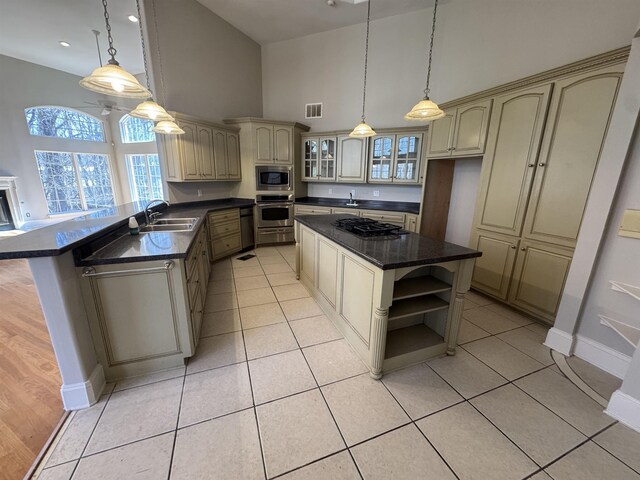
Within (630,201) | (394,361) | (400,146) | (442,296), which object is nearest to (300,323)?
(394,361)

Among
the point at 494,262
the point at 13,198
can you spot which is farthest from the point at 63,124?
the point at 494,262

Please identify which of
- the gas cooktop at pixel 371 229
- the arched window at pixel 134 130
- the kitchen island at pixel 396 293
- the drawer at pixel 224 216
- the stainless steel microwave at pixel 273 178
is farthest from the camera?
the arched window at pixel 134 130

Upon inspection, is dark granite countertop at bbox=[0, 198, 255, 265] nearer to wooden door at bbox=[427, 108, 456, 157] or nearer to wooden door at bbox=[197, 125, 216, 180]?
wooden door at bbox=[197, 125, 216, 180]

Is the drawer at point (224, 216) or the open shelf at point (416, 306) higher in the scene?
the drawer at point (224, 216)

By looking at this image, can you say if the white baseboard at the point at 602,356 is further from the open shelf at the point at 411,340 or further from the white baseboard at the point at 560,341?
the open shelf at the point at 411,340

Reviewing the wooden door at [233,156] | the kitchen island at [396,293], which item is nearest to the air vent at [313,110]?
the wooden door at [233,156]

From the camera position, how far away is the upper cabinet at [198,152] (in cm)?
379

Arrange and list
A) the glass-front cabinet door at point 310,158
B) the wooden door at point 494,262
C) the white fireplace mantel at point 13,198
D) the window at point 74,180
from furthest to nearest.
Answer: the window at point 74,180 < the white fireplace mantel at point 13,198 < the glass-front cabinet door at point 310,158 < the wooden door at point 494,262

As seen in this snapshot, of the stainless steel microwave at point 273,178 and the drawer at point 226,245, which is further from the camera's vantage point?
the stainless steel microwave at point 273,178

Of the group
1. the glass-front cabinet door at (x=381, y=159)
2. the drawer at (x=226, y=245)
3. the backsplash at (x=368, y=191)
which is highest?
the glass-front cabinet door at (x=381, y=159)

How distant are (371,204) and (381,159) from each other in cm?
84

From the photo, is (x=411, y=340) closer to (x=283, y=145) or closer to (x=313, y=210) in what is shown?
(x=313, y=210)

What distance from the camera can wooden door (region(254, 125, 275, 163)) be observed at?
15.1ft

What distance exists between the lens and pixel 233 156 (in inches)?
182
